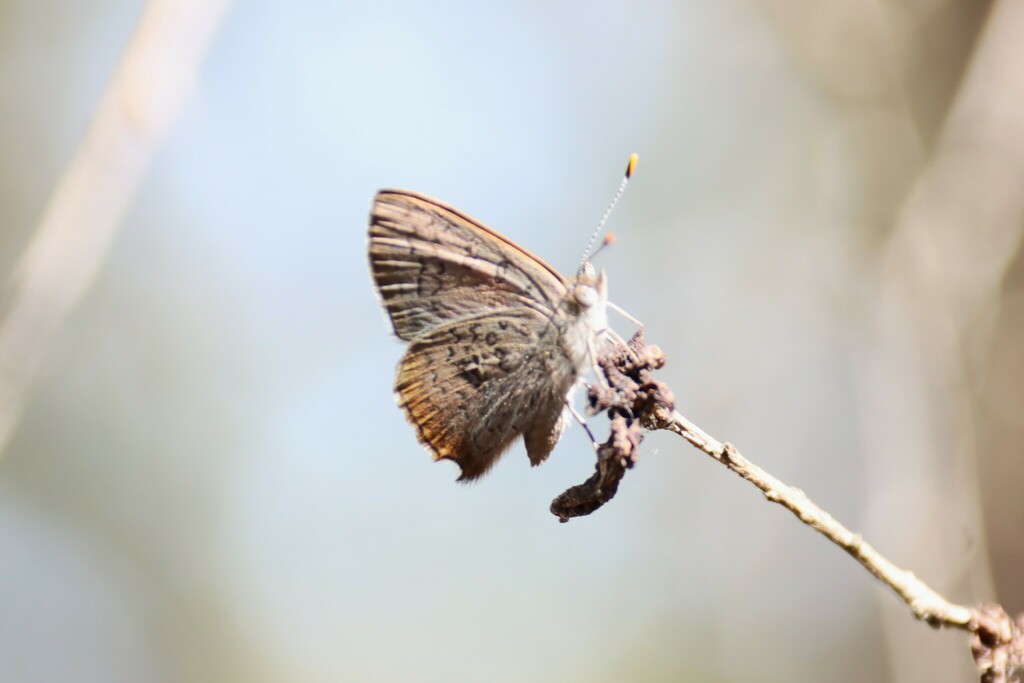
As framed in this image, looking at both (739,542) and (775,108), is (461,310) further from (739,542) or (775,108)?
(775,108)

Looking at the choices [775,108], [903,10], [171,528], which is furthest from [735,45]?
Answer: [171,528]

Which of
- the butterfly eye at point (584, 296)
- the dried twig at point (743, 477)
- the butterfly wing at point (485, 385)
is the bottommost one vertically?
the dried twig at point (743, 477)

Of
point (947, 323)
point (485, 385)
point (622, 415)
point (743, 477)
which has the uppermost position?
point (947, 323)

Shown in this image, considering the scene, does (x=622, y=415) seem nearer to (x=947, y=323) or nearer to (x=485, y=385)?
(x=485, y=385)

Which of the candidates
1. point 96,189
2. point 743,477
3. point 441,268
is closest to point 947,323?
point 441,268

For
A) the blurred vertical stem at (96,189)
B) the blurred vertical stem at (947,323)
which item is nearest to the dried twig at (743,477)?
the blurred vertical stem at (96,189)

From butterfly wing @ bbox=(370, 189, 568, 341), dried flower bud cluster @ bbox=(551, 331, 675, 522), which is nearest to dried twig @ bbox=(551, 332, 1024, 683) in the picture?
dried flower bud cluster @ bbox=(551, 331, 675, 522)

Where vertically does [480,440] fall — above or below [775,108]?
below

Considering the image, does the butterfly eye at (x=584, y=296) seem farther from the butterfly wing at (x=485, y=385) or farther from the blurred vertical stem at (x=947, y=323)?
the blurred vertical stem at (x=947, y=323)
